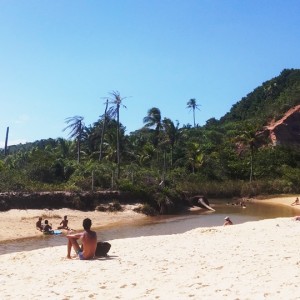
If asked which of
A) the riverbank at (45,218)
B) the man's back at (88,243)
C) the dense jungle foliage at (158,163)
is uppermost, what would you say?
the dense jungle foliage at (158,163)

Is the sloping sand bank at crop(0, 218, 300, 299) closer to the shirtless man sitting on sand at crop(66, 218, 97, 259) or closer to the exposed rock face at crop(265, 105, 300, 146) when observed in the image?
the shirtless man sitting on sand at crop(66, 218, 97, 259)

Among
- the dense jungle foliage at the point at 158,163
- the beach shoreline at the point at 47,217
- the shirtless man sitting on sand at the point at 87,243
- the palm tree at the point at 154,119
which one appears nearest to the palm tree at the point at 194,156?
the dense jungle foliage at the point at 158,163

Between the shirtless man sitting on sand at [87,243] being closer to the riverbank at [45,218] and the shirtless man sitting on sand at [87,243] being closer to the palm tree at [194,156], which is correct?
the riverbank at [45,218]

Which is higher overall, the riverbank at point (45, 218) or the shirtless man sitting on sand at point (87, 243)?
the riverbank at point (45, 218)

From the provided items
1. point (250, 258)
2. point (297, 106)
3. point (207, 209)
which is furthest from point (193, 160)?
point (250, 258)

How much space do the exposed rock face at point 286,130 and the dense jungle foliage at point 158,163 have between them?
1845 mm

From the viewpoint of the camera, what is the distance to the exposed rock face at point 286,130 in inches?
3342

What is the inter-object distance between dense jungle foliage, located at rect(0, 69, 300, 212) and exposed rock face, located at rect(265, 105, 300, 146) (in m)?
1.85

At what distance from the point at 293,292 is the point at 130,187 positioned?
103ft

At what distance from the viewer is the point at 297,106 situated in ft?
295

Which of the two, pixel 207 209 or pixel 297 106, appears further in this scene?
pixel 297 106

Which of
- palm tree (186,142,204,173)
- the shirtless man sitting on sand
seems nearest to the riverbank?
the shirtless man sitting on sand

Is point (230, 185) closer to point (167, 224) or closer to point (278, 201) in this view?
point (278, 201)

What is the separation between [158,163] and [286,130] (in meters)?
33.2
